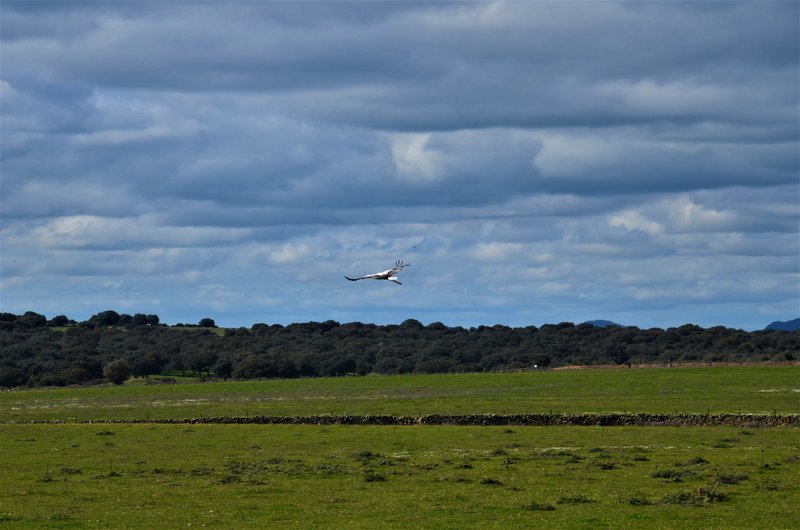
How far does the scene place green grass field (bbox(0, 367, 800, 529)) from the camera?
37.7 metres

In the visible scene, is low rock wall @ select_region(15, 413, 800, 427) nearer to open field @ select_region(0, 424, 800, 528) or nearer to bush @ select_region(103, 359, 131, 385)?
open field @ select_region(0, 424, 800, 528)

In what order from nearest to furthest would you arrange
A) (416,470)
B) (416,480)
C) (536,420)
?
(416,480) → (416,470) → (536,420)

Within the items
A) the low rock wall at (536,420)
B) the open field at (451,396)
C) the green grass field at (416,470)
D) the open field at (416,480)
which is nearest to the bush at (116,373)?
the open field at (451,396)

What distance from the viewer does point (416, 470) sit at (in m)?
49.7

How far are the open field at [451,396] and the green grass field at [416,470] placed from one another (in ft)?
2.09

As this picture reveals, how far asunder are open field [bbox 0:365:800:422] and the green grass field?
0.64m

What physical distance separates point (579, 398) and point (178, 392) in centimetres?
4587

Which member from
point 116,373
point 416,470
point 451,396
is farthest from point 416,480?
point 116,373

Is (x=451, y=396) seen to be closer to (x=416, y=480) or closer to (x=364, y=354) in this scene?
(x=416, y=480)

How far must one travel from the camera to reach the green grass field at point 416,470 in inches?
1485

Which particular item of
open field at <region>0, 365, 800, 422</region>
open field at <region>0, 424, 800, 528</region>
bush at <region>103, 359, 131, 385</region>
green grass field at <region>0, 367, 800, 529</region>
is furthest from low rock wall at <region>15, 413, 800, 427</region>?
bush at <region>103, 359, 131, 385</region>

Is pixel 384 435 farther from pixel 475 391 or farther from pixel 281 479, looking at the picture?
pixel 475 391

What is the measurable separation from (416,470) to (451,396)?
49.7 meters

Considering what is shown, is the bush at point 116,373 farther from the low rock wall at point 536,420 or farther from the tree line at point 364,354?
the low rock wall at point 536,420
